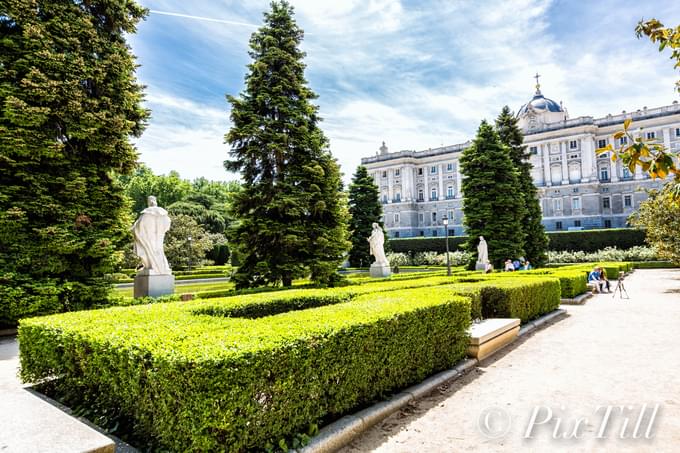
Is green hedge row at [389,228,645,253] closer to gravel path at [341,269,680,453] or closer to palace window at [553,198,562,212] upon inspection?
palace window at [553,198,562,212]

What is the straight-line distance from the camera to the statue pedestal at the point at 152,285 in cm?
976

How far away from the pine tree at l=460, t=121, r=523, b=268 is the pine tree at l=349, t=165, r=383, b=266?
25.5 feet

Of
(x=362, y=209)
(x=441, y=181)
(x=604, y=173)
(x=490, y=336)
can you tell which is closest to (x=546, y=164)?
(x=604, y=173)

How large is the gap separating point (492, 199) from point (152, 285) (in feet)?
64.2

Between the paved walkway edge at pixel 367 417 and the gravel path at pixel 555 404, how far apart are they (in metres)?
0.07

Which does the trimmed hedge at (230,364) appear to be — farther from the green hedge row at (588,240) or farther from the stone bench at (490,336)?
the green hedge row at (588,240)

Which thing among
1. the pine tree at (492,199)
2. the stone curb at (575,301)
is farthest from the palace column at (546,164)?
the stone curb at (575,301)

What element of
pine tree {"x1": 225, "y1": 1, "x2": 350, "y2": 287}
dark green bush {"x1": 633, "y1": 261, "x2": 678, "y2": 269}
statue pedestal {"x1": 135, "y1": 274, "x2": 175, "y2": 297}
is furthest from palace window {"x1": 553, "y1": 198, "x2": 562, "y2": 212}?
statue pedestal {"x1": 135, "y1": 274, "x2": 175, "y2": 297}

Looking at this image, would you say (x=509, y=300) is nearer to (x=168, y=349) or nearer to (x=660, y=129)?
(x=168, y=349)

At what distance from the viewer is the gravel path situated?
10.6ft

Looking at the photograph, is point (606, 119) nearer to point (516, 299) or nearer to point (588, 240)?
point (588, 240)

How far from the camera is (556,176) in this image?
59719mm

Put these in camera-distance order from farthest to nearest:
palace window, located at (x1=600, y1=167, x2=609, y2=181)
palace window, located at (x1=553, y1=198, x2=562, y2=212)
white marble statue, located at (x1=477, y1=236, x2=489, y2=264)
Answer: palace window, located at (x1=553, y1=198, x2=562, y2=212) → palace window, located at (x1=600, y1=167, x2=609, y2=181) → white marble statue, located at (x1=477, y1=236, x2=489, y2=264)

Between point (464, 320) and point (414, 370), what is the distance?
4.43 ft
